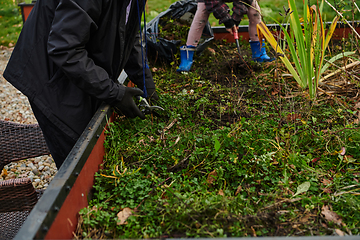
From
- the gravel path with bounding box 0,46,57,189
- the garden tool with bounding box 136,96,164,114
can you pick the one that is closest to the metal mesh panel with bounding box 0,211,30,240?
the garden tool with bounding box 136,96,164,114

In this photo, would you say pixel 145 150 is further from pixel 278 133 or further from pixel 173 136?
pixel 278 133

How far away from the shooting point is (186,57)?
3414mm

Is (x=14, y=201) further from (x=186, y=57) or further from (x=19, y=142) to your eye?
(x=186, y=57)

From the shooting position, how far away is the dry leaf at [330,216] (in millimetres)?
1319

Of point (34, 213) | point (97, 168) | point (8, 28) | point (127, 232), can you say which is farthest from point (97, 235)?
point (8, 28)

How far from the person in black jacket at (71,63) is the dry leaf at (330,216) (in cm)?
129

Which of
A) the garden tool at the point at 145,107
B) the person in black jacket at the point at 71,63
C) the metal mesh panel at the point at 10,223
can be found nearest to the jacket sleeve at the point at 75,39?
the person in black jacket at the point at 71,63

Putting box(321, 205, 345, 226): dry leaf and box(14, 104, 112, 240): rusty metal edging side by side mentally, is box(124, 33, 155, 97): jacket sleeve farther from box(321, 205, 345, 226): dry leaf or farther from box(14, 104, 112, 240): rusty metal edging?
box(321, 205, 345, 226): dry leaf

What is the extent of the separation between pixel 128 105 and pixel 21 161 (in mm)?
2024

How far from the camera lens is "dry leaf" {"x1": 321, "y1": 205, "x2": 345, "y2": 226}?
132 centimetres

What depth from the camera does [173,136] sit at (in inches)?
76.7

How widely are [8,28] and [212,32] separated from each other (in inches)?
235

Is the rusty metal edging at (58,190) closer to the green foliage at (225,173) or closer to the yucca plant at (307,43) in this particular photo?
the green foliage at (225,173)

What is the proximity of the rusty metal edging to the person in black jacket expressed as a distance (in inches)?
9.6
